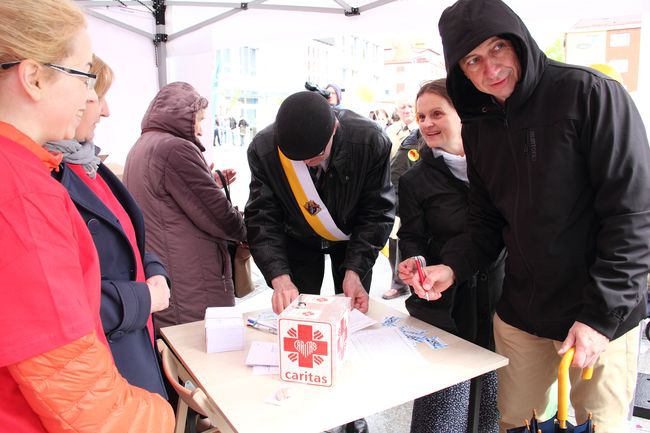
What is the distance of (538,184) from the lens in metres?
1.23

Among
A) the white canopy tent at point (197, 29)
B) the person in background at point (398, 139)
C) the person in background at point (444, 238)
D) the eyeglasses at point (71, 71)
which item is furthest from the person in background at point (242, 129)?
the eyeglasses at point (71, 71)

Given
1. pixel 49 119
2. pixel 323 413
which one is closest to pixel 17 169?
pixel 49 119

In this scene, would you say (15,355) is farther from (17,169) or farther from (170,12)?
(170,12)

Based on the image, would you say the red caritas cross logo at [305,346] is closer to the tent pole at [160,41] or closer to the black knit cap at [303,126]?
the black knit cap at [303,126]

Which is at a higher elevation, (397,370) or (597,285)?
(597,285)

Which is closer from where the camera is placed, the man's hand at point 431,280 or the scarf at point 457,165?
the man's hand at point 431,280

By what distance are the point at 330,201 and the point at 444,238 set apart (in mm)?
482

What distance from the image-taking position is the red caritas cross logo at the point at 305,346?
1.21m

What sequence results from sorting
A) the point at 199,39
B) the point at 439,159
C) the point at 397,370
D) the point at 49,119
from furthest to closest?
the point at 199,39, the point at 439,159, the point at 397,370, the point at 49,119

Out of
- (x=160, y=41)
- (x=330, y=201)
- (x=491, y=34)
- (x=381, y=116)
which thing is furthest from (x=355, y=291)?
(x=381, y=116)

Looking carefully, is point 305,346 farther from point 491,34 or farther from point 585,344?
point 491,34

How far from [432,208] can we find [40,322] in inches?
51.0

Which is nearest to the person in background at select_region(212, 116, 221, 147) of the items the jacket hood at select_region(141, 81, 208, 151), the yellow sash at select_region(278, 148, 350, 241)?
the jacket hood at select_region(141, 81, 208, 151)

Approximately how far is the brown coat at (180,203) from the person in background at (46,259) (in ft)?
4.29
